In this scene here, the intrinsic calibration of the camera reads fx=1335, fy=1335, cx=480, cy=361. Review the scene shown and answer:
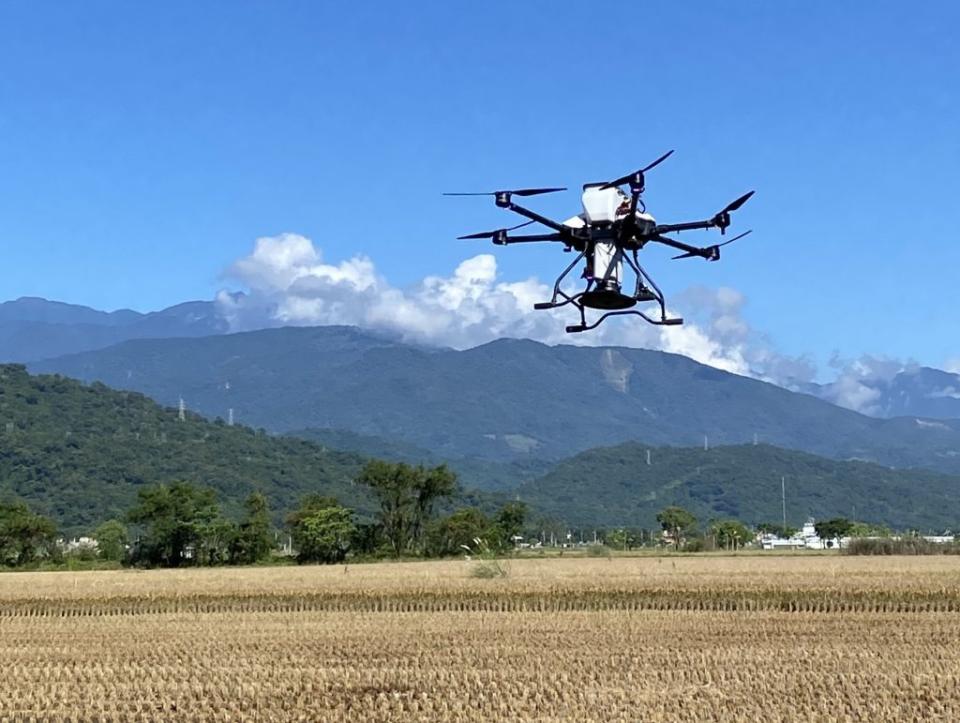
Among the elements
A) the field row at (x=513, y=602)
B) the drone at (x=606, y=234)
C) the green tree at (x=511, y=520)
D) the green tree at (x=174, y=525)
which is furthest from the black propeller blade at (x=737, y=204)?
the green tree at (x=511, y=520)

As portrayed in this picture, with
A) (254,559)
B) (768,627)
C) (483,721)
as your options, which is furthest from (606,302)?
(254,559)

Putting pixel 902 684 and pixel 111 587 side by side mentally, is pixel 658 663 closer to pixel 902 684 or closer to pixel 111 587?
pixel 902 684

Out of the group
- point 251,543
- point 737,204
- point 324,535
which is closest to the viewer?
point 737,204

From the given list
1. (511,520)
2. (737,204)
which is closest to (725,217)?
(737,204)

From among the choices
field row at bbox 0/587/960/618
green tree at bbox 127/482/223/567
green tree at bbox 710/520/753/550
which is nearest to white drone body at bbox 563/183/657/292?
field row at bbox 0/587/960/618

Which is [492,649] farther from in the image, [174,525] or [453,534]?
[453,534]

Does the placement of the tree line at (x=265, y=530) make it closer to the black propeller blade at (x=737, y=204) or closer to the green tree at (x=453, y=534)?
the green tree at (x=453, y=534)

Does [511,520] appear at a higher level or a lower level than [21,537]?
higher
